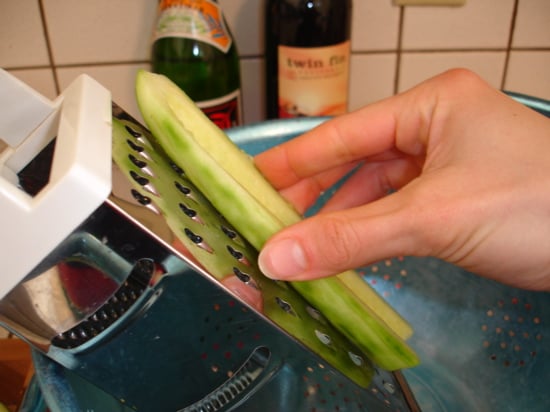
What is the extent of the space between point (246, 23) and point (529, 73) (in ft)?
1.14

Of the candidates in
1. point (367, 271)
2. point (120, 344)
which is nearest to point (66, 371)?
point (120, 344)

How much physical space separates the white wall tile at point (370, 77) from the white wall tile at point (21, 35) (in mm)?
354

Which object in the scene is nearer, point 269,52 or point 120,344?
point 120,344

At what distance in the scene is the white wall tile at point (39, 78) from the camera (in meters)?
0.59

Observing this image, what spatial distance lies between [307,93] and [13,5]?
1.07 feet

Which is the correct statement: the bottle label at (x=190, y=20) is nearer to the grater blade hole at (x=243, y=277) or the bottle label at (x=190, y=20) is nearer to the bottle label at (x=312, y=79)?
the bottle label at (x=312, y=79)

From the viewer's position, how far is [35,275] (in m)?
0.22

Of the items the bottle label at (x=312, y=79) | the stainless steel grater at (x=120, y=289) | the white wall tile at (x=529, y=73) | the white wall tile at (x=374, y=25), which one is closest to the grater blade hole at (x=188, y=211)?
the stainless steel grater at (x=120, y=289)

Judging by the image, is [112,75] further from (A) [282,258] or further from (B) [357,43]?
(A) [282,258]

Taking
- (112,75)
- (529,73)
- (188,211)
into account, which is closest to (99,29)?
(112,75)

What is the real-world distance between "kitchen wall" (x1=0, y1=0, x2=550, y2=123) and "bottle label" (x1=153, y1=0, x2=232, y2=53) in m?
0.05

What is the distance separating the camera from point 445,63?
2.05ft

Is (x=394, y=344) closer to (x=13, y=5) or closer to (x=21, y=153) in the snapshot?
(x=21, y=153)

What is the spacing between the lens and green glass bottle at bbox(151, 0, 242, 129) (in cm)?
52
